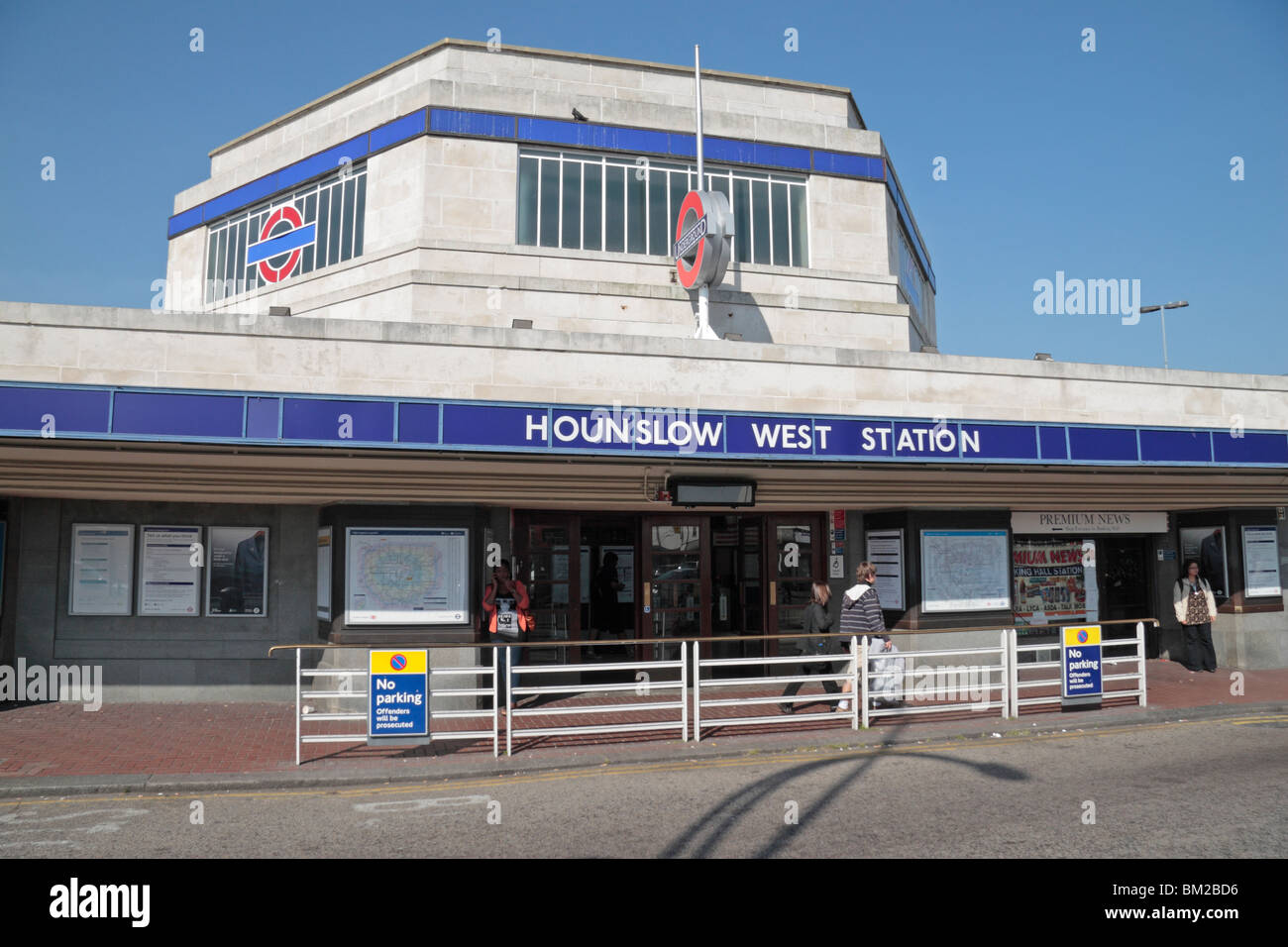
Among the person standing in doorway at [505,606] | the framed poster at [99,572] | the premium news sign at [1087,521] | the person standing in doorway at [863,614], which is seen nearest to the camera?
the person standing in doorway at [863,614]

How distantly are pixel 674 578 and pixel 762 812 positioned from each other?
7.27 meters

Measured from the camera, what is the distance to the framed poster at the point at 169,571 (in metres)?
13.0

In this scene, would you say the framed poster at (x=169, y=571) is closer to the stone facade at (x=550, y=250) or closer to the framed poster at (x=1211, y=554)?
the stone facade at (x=550, y=250)

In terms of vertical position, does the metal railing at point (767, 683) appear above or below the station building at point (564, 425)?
below

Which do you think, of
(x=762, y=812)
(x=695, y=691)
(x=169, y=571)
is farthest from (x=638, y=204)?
(x=762, y=812)

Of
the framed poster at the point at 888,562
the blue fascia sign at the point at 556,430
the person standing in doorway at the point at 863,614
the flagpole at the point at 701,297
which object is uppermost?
the flagpole at the point at 701,297

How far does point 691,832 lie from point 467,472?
5524mm

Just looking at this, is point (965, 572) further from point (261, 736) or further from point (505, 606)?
point (261, 736)

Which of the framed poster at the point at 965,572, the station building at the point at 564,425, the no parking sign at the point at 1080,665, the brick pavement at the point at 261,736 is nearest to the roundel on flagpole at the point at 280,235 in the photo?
the station building at the point at 564,425

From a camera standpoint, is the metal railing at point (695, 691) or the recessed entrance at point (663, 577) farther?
the recessed entrance at point (663, 577)

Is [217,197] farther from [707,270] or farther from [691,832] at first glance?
[691,832]

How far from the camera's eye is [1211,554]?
15.9 metres

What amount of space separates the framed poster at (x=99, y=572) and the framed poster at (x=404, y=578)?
3.57 metres
